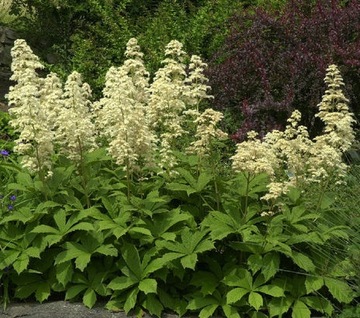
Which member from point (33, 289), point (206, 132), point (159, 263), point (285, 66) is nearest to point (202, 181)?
point (206, 132)

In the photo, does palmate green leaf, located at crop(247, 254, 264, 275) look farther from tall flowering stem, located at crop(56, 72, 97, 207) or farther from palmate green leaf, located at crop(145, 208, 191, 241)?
tall flowering stem, located at crop(56, 72, 97, 207)

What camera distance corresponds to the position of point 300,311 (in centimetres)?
458

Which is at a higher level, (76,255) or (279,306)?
(76,255)

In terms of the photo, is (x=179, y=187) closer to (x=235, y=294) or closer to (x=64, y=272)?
(x=235, y=294)

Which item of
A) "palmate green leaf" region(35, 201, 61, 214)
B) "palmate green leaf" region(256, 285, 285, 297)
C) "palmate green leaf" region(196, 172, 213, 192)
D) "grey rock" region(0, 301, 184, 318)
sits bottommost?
"grey rock" region(0, 301, 184, 318)

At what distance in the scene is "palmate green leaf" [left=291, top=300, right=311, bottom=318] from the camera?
455 cm

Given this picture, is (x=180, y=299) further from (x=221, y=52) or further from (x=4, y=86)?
(x=4, y=86)

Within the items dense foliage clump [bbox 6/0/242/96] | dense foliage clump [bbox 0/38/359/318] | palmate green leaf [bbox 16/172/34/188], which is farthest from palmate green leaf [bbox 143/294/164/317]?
dense foliage clump [bbox 6/0/242/96]

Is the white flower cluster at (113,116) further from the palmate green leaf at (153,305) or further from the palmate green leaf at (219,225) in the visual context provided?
the palmate green leaf at (153,305)

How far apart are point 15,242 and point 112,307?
0.79 meters

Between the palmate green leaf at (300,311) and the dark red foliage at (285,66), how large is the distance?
335 cm

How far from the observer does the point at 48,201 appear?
15.6 ft

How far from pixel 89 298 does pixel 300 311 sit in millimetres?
1342

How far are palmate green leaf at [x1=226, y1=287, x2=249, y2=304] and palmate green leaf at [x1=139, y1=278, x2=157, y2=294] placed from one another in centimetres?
46
